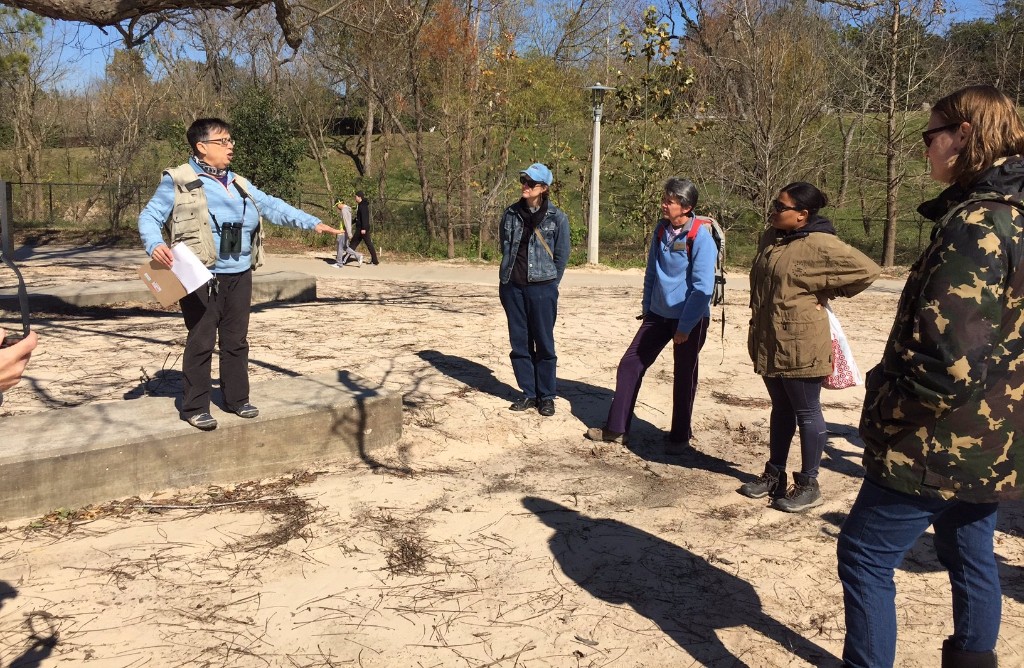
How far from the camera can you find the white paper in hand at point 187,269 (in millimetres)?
4422

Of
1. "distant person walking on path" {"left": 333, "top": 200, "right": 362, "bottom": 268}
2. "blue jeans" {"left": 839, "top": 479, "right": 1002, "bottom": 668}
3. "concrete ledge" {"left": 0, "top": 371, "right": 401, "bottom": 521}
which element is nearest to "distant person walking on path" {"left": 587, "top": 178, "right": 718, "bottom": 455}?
"concrete ledge" {"left": 0, "top": 371, "right": 401, "bottom": 521}

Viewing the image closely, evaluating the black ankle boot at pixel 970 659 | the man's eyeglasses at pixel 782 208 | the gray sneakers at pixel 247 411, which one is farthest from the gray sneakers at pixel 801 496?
the gray sneakers at pixel 247 411

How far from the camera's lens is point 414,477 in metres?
4.93

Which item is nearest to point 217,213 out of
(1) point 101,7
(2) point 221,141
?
(2) point 221,141

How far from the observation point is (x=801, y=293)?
423cm

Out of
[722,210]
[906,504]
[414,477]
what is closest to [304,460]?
[414,477]

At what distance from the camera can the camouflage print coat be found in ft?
7.28

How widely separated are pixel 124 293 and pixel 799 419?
8545 mm

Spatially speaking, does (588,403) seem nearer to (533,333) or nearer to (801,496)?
(533,333)

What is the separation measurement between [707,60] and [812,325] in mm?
18248

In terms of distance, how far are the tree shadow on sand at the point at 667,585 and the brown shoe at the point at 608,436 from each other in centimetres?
126

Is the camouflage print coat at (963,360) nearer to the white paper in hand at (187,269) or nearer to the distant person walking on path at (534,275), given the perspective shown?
the white paper in hand at (187,269)

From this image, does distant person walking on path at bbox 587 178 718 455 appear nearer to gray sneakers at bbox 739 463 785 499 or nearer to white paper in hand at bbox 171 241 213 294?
gray sneakers at bbox 739 463 785 499

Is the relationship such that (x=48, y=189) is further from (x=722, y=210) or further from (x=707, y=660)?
(x=707, y=660)
